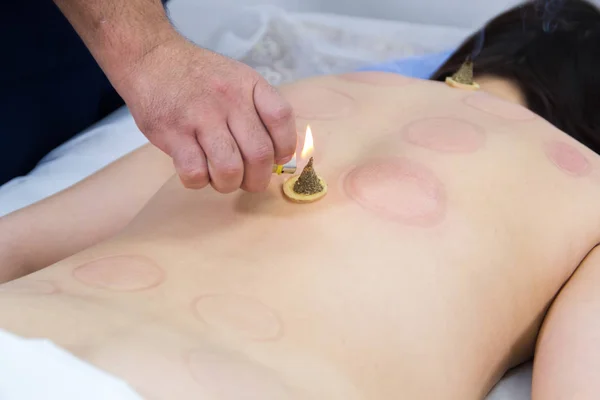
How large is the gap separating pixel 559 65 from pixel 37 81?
1.10 meters

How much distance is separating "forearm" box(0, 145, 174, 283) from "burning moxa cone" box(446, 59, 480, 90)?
0.56m

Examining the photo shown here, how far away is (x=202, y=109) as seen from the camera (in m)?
0.73

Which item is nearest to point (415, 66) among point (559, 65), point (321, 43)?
point (321, 43)

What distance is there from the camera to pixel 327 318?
655 mm

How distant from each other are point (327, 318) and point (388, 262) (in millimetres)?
118

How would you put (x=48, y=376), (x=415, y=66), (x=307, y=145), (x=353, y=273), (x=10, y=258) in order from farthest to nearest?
(x=415, y=66)
(x=10, y=258)
(x=307, y=145)
(x=353, y=273)
(x=48, y=376)

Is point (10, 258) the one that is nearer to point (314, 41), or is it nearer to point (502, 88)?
point (502, 88)

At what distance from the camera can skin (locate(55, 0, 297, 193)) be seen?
0.72m

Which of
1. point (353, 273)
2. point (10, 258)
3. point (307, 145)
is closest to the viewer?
point (353, 273)

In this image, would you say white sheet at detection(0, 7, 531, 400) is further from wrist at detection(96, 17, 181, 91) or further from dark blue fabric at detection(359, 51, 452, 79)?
wrist at detection(96, 17, 181, 91)

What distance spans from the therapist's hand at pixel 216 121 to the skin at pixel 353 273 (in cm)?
8

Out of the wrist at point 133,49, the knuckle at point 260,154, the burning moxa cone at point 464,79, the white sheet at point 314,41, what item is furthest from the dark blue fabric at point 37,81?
the burning moxa cone at point 464,79

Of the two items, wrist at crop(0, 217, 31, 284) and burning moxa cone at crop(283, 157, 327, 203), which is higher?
burning moxa cone at crop(283, 157, 327, 203)

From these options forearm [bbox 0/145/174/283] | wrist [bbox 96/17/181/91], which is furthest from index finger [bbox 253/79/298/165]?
forearm [bbox 0/145/174/283]
